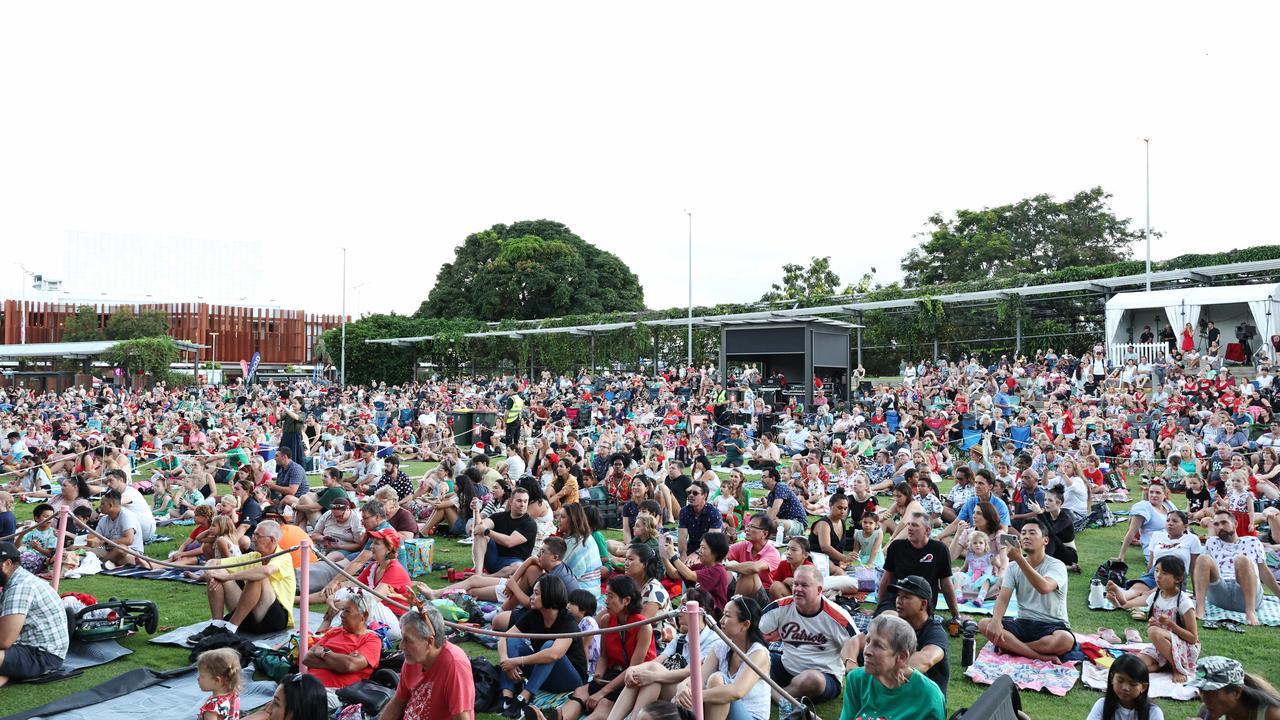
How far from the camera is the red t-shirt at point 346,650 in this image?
20.5ft

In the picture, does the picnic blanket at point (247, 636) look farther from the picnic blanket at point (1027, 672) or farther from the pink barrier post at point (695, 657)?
the picnic blanket at point (1027, 672)

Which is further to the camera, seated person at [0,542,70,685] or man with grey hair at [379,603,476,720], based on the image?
seated person at [0,542,70,685]

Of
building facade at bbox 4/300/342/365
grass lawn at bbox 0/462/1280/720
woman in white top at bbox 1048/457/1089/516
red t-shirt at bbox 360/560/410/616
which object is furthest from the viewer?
building facade at bbox 4/300/342/365

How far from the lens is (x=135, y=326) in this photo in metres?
62.2

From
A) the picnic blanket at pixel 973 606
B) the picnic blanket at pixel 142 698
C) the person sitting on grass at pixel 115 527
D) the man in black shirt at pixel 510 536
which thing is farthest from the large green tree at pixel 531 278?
the picnic blanket at pixel 142 698

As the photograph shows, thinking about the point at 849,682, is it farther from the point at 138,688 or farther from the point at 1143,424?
the point at 1143,424

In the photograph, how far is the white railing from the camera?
26.2m

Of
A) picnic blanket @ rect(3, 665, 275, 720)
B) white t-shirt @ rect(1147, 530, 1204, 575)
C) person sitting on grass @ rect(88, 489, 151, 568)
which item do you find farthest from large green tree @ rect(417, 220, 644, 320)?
picnic blanket @ rect(3, 665, 275, 720)

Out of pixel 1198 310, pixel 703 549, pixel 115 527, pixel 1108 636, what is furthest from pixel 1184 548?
pixel 1198 310

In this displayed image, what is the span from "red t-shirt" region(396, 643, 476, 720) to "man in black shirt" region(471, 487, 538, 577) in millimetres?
3953

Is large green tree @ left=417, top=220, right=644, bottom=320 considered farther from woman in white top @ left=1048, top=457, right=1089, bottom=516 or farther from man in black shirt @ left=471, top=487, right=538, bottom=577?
man in black shirt @ left=471, top=487, right=538, bottom=577

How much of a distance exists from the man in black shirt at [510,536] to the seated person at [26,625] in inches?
143

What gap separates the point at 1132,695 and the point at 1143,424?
692 inches

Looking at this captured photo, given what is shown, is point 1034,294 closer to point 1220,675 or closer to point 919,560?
point 919,560
